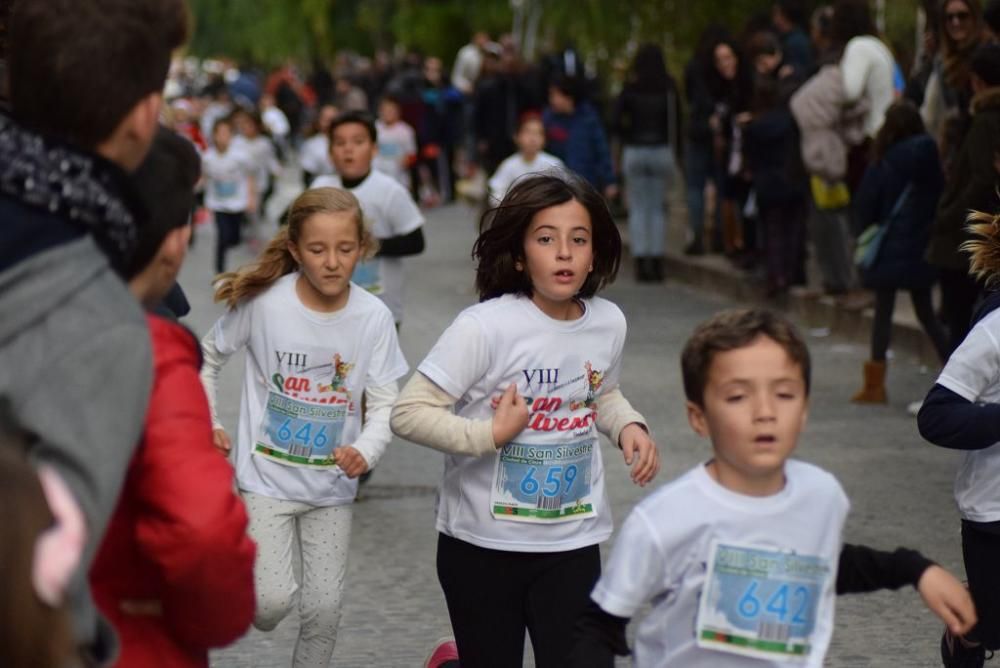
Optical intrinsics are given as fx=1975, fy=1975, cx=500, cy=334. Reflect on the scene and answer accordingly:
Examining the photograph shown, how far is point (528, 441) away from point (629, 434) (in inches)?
9.8

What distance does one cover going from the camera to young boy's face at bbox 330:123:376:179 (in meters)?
8.85

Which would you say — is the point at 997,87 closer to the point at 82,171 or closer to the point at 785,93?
the point at 785,93

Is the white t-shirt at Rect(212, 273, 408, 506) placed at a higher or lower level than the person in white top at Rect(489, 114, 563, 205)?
higher

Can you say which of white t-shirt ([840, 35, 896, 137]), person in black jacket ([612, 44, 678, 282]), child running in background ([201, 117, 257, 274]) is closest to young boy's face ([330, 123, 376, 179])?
white t-shirt ([840, 35, 896, 137])

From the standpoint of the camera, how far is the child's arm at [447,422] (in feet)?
15.0

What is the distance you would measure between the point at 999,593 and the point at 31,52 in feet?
9.91

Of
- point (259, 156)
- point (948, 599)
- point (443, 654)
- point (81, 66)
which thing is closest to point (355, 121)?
point (443, 654)

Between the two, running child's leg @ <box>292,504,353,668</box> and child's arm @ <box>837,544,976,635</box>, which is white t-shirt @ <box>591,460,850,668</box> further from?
running child's leg @ <box>292,504,353,668</box>

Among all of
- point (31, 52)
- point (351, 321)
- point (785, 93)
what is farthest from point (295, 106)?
point (31, 52)

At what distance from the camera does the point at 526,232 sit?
487 centimetres

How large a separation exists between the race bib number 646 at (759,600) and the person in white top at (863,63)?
9.31 meters

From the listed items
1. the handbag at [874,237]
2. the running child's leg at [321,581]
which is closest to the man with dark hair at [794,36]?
the handbag at [874,237]

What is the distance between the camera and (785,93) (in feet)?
44.7

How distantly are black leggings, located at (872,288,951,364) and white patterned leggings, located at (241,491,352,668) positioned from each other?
563 centimetres
